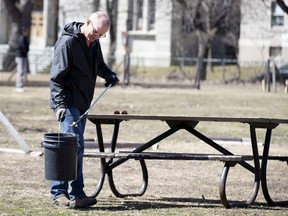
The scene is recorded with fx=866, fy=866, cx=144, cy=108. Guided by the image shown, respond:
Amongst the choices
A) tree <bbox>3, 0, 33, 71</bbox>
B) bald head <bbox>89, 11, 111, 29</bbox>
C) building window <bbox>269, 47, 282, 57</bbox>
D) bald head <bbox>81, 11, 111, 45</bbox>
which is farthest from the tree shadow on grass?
building window <bbox>269, 47, 282, 57</bbox>

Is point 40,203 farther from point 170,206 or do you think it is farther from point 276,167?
point 276,167

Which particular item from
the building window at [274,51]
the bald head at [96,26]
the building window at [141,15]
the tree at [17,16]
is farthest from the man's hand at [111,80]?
the building window at [141,15]

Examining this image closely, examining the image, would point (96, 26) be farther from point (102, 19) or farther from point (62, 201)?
point (62, 201)

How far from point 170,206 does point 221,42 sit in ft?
159

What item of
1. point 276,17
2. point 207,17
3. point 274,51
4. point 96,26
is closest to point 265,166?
point 96,26

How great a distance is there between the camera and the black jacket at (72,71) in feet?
27.5

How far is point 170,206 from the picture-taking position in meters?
8.78

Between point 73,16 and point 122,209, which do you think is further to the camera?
point 73,16

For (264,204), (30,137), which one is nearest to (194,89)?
(30,137)

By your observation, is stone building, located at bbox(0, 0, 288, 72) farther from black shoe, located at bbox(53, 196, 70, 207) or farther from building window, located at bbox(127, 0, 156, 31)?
black shoe, located at bbox(53, 196, 70, 207)

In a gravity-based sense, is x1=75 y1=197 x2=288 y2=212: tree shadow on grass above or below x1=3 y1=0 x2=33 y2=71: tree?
below

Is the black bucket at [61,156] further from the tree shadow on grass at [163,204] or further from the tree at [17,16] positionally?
the tree at [17,16]

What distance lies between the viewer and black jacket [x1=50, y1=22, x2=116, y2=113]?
27.5 ft

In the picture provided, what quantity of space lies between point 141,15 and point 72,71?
48.7 meters
